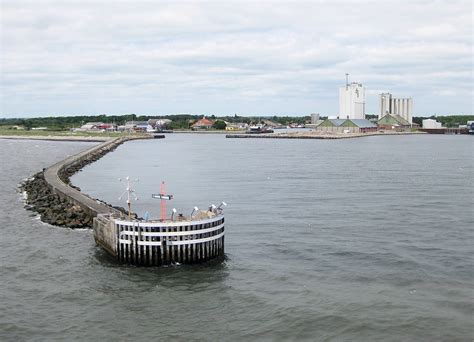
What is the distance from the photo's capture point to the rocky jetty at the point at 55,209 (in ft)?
146

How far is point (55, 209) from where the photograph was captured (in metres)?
49.0

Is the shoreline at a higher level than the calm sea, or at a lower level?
higher

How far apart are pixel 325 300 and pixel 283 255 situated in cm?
771

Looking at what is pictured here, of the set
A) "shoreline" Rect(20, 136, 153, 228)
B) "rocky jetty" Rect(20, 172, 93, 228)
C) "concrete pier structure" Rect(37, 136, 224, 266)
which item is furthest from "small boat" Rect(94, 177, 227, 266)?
"rocky jetty" Rect(20, 172, 93, 228)

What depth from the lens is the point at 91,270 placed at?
32.6 m

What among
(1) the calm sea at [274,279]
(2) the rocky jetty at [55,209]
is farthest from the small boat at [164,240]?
(2) the rocky jetty at [55,209]

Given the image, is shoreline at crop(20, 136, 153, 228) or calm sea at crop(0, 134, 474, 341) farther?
shoreline at crop(20, 136, 153, 228)

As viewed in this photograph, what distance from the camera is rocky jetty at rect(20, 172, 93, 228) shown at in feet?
146

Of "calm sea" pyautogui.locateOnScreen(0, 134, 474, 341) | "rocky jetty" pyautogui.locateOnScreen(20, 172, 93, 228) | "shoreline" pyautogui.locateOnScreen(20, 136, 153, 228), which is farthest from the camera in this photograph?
"rocky jetty" pyautogui.locateOnScreen(20, 172, 93, 228)

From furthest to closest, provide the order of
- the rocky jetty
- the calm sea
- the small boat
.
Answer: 1. the rocky jetty
2. the small boat
3. the calm sea

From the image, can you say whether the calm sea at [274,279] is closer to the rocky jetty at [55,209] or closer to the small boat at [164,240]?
the small boat at [164,240]

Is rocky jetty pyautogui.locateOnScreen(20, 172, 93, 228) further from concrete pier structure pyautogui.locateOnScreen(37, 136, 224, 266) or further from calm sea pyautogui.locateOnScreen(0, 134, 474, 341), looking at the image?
concrete pier structure pyautogui.locateOnScreen(37, 136, 224, 266)

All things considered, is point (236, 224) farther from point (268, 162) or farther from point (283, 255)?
point (268, 162)

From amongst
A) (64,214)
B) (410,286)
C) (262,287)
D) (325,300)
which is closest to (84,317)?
(262,287)
